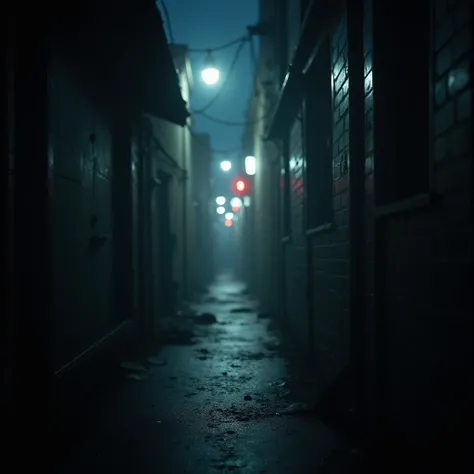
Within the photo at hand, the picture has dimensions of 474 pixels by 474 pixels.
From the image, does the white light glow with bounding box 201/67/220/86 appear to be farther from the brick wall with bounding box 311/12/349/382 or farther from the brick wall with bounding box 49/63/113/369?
the brick wall with bounding box 311/12/349/382

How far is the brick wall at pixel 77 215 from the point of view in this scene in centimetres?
468

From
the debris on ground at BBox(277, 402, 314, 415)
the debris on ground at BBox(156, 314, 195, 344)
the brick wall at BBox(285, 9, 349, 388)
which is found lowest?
the debris on ground at BBox(156, 314, 195, 344)

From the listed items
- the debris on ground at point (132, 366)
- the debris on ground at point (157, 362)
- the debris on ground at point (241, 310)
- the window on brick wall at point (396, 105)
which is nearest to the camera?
the window on brick wall at point (396, 105)

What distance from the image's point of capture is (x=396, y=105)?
3.71 meters

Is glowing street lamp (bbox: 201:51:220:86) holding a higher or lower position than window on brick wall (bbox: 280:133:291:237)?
higher

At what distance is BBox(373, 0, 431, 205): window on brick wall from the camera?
3.66 metres

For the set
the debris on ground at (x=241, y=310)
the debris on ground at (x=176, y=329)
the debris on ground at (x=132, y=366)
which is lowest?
the debris on ground at (x=241, y=310)

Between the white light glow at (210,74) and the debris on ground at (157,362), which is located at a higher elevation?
the white light glow at (210,74)

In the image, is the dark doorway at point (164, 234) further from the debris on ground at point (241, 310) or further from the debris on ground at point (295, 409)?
the debris on ground at point (295, 409)

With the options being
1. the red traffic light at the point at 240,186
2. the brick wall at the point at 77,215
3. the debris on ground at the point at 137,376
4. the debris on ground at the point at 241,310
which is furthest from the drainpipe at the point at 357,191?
the red traffic light at the point at 240,186

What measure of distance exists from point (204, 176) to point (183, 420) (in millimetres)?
22983

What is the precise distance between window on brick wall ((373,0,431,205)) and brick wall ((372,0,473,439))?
42 centimetres

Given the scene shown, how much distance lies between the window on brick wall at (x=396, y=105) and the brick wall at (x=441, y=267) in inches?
16.5

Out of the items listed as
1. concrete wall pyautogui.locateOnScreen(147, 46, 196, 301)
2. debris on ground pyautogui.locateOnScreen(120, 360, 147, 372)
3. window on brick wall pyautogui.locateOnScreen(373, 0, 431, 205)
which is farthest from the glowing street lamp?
window on brick wall pyautogui.locateOnScreen(373, 0, 431, 205)
